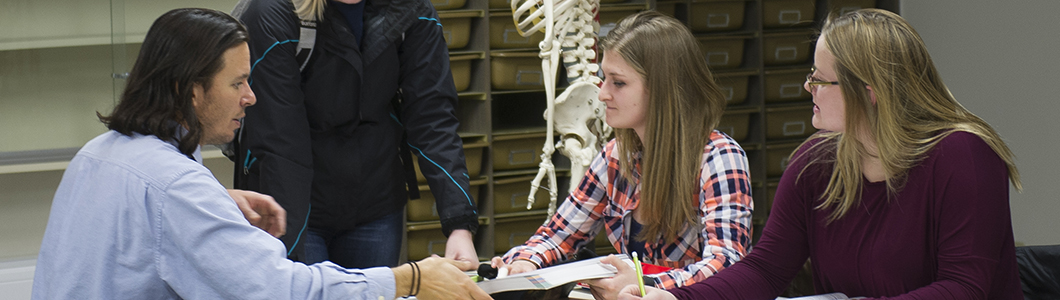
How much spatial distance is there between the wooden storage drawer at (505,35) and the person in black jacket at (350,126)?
63.8 inches

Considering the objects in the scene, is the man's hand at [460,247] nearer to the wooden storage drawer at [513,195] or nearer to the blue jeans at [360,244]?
the blue jeans at [360,244]

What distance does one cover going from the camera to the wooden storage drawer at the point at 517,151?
3.63 m

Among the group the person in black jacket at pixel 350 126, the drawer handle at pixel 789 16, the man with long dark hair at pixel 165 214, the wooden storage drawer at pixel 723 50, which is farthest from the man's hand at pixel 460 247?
the drawer handle at pixel 789 16

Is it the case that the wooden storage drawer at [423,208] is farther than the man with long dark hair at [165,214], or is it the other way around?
the wooden storage drawer at [423,208]

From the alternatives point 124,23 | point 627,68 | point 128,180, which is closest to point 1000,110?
point 627,68

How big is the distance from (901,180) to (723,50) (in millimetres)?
2969

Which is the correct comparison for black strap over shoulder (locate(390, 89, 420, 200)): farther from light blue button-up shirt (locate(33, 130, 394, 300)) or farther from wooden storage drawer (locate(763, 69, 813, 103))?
wooden storage drawer (locate(763, 69, 813, 103))

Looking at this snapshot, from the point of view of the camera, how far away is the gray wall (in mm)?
3613

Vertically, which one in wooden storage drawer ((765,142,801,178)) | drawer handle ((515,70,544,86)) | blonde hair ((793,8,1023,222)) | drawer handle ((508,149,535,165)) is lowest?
wooden storage drawer ((765,142,801,178))

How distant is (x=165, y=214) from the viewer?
3.46 ft

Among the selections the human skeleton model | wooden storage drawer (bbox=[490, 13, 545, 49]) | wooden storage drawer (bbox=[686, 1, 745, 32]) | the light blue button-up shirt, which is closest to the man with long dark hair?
the light blue button-up shirt

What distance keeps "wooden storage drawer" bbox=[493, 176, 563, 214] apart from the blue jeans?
67.4 inches

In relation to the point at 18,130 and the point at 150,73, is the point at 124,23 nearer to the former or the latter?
the point at 18,130

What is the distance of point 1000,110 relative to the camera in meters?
3.89
